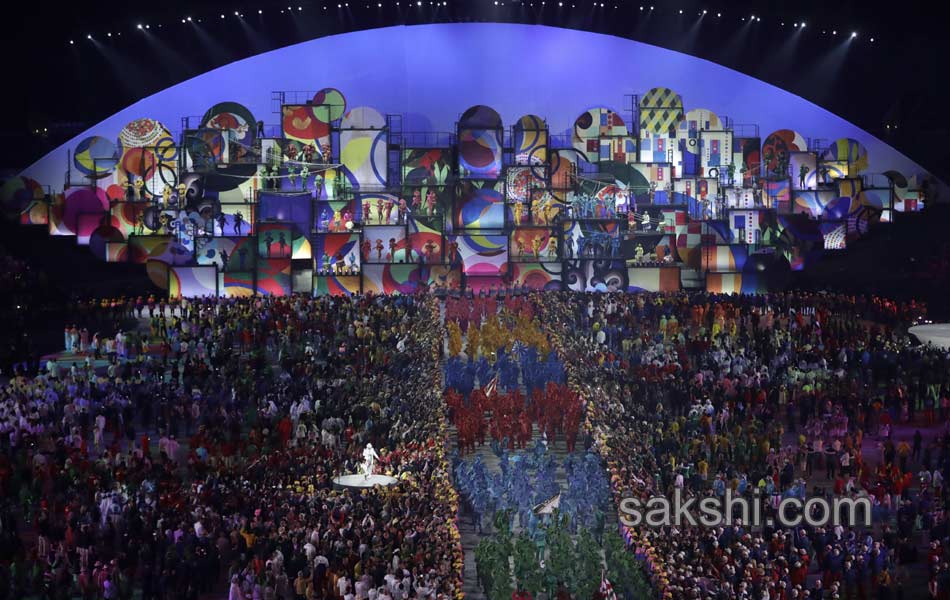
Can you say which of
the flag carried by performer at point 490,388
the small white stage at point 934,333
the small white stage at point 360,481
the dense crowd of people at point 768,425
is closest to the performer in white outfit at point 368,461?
the small white stage at point 360,481

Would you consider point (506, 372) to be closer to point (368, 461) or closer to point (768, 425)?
point (768, 425)

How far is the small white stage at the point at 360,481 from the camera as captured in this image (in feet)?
86.1

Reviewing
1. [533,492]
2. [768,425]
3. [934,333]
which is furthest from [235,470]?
[934,333]

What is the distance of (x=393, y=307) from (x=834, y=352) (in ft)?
43.0

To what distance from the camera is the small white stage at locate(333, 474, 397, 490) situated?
86.1ft

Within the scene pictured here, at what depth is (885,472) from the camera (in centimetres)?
2697

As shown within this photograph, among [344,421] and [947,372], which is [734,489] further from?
[947,372]

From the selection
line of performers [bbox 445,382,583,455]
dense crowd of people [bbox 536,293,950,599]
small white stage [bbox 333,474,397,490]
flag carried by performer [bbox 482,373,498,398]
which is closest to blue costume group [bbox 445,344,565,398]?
flag carried by performer [bbox 482,373,498,398]

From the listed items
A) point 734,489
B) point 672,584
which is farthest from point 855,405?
point 672,584

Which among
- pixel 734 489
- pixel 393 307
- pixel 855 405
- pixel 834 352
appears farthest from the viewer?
pixel 393 307

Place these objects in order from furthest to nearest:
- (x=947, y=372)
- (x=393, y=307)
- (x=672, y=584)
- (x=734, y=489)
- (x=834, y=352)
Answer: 1. (x=393, y=307)
2. (x=834, y=352)
3. (x=947, y=372)
4. (x=734, y=489)
5. (x=672, y=584)

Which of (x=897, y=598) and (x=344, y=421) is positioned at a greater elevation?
(x=344, y=421)

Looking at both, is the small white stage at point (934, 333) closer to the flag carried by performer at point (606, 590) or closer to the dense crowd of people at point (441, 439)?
the dense crowd of people at point (441, 439)

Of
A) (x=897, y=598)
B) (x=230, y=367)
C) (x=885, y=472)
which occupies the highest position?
(x=230, y=367)
